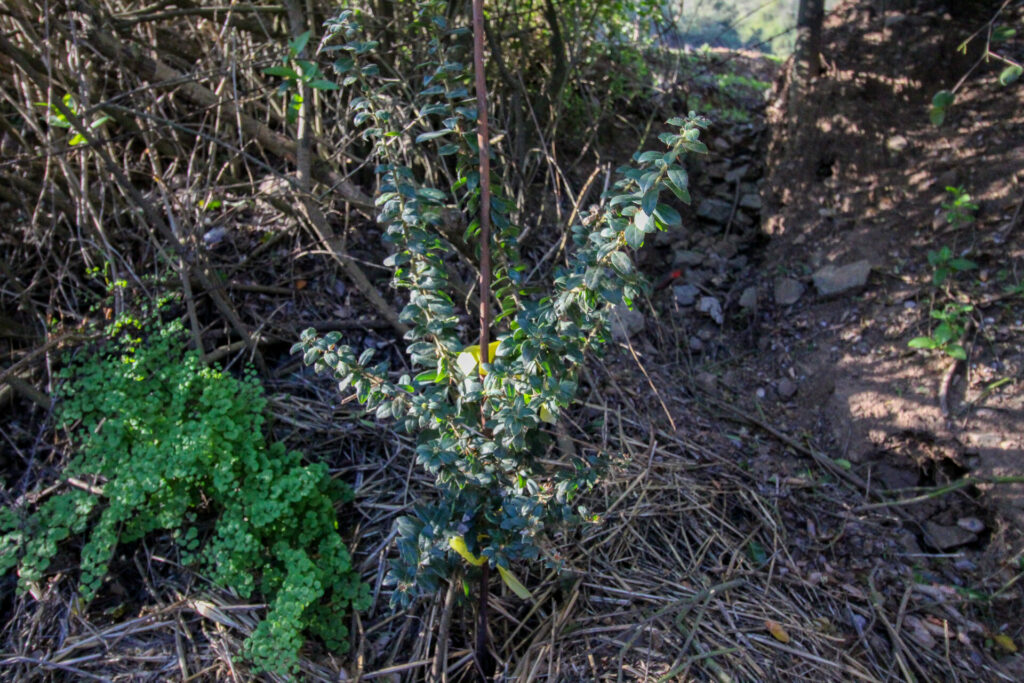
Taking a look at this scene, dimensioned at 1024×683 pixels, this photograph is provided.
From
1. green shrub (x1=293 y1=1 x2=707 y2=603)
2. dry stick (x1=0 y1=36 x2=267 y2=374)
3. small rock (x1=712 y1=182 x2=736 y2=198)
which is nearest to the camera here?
green shrub (x1=293 y1=1 x2=707 y2=603)

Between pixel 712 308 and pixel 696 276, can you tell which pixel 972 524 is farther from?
pixel 696 276

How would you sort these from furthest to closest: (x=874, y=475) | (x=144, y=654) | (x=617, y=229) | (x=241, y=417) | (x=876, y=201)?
(x=876, y=201), (x=874, y=475), (x=241, y=417), (x=144, y=654), (x=617, y=229)

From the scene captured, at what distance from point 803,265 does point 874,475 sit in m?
1.29

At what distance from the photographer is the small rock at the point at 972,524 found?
2934mm

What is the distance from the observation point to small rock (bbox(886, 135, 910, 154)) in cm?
388

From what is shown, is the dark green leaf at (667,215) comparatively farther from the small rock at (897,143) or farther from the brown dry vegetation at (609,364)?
the small rock at (897,143)

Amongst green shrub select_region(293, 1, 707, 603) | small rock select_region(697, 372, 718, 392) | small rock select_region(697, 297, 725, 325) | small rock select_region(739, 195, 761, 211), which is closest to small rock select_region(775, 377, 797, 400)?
small rock select_region(697, 372, 718, 392)

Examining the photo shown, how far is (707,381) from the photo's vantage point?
3580 millimetres

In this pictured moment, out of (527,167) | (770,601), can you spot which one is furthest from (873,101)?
(770,601)

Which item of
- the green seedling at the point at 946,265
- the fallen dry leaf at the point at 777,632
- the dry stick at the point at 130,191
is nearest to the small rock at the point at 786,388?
the green seedling at the point at 946,265

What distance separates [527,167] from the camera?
11.7 ft

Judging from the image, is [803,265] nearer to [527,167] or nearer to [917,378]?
[917,378]

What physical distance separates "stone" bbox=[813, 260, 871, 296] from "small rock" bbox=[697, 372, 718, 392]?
0.80m

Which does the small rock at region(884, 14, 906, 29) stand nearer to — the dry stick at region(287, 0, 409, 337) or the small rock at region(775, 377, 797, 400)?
the small rock at region(775, 377, 797, 400)
